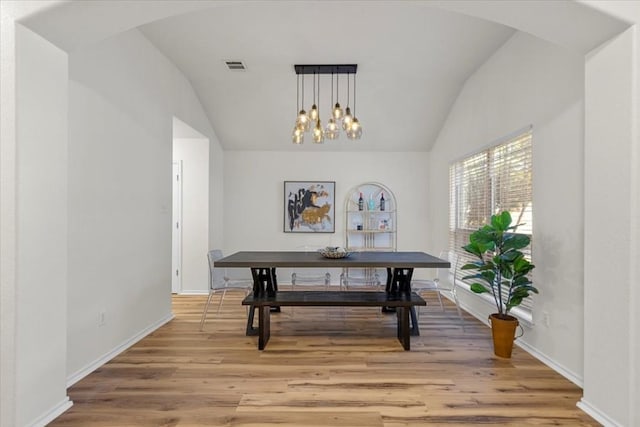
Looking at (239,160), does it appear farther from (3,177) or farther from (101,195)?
(3,177)

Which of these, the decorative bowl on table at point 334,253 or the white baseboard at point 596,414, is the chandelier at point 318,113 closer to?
the decorative bowl on table at point 334,253

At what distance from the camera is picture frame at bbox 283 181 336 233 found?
5.80 m

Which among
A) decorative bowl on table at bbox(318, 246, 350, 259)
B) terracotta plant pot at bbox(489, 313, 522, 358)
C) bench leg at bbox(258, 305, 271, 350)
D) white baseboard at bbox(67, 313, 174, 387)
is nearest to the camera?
white baseboard at bbox(67, 313, 174, 387)

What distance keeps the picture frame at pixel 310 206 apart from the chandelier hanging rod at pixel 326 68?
82.4 inches

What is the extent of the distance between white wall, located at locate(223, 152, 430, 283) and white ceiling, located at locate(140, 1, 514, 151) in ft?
0.87

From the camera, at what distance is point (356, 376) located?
2.53 metres

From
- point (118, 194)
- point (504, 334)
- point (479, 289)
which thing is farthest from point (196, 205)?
point (504, 334)

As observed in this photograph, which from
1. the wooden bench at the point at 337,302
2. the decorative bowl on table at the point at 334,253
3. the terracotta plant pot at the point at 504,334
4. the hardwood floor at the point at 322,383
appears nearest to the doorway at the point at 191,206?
the hardwood floor at the point at 322,383

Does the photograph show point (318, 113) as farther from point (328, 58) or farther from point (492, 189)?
point (492, 189)

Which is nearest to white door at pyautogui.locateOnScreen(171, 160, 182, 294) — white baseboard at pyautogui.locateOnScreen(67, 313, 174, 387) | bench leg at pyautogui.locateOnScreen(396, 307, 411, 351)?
white baseboard at pyautogui.locateOnScreen(67, 313, 174, 387)

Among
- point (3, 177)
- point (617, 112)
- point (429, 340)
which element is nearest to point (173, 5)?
point (3, 177)

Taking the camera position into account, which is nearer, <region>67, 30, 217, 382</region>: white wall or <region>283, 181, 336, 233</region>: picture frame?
<region>67, 30, 217, 382</region>: white wall

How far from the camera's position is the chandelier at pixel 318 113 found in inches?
130

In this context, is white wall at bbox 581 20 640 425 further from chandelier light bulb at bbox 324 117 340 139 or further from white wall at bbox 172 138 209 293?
white wall at bbox 172 138 209 293
